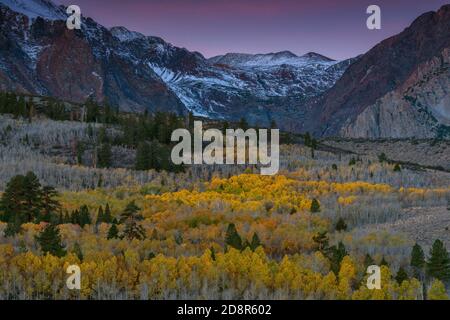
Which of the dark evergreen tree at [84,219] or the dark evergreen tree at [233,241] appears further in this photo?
the dark evergreen tree at [84,219]

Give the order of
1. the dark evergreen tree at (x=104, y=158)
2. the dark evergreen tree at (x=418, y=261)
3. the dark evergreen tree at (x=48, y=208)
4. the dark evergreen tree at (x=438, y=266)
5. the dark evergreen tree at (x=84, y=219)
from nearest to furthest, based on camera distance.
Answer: the dark evergreen tree at (x=438, y=266) < the dark evergreen tree at (x=418, y=261) < the dark evergreen tree at (x=84, y=219) < the dark evergreen tree at (x=48, y=208) < the dark evergreen tree at (x=104, y=158)

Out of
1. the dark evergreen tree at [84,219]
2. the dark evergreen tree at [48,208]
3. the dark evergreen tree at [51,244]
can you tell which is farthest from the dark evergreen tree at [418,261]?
the dark evergreen tree at [48,208]

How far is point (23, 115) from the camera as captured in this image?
10994 centimetres

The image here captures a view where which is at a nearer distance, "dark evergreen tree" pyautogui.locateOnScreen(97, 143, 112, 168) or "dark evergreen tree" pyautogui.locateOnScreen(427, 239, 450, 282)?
"dark evergreen tree" pyautogui.locateOnScreen(427, 239, 450, 282)

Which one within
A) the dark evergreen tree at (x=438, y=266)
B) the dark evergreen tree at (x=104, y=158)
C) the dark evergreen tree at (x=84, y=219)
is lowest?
the dark evergreen tree at (x=438, y=266)

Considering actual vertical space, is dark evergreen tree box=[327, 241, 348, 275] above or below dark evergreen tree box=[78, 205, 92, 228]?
below

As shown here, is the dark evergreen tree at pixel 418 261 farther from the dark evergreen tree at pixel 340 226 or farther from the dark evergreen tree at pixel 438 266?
the dark evergreen tree at pixel 340 226

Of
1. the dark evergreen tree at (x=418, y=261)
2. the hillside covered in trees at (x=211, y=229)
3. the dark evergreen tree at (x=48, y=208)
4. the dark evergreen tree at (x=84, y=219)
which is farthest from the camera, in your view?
the dark evergreen tree at (x=48, y=208)

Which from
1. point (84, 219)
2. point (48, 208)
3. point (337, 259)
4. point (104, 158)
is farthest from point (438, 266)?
point (104, 158)

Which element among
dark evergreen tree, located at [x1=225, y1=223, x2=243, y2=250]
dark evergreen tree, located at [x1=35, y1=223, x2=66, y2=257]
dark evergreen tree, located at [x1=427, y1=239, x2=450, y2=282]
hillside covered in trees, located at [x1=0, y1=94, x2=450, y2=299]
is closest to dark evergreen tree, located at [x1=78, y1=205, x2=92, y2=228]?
hillside covered in trees, located at [x1=0, y1=94, x2=450, y2=299]

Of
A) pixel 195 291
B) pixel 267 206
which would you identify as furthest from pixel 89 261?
pixel 267 206

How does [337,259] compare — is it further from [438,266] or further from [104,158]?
[104,158]

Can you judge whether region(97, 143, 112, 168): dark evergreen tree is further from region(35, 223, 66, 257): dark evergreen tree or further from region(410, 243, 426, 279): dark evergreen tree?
region(410, 243, 426, 279): dark evergreen tree
